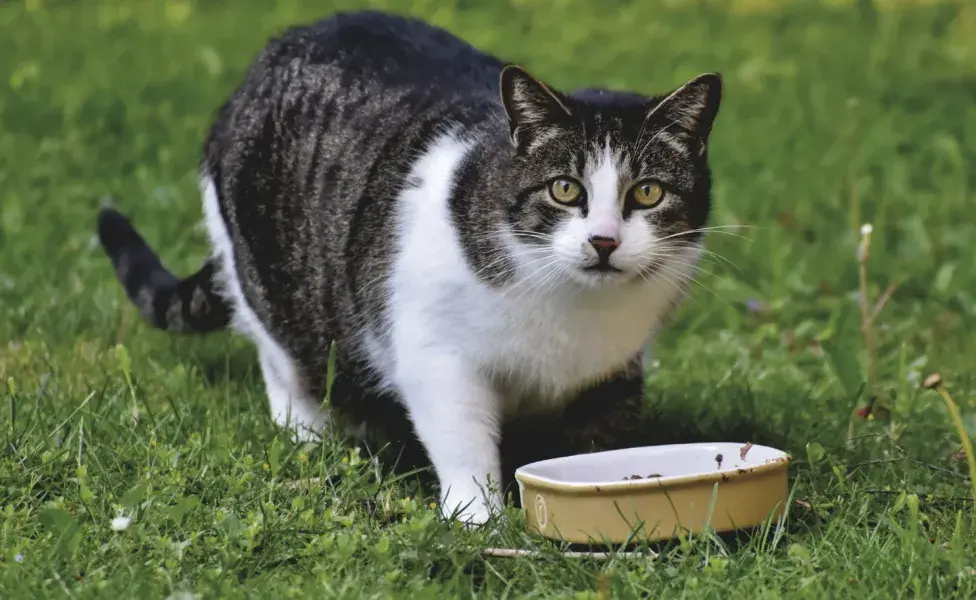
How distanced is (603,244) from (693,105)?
389mm

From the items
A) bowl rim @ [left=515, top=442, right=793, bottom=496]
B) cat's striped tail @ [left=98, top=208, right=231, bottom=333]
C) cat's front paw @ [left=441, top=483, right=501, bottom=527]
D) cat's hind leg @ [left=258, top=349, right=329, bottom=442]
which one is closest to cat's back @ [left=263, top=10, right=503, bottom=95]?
cat's striped tail @ [left=98, top=208, right=231, bottom=333]

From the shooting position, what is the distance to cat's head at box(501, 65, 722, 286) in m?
2.75

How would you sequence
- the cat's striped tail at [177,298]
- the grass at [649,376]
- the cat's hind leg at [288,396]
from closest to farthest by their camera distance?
the grass at [649,376]
the cat's hind leg at [288,396]
the cat's striped tail at [177,298]

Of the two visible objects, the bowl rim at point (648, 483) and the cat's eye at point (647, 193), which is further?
the cat's eye at point (647, 193)

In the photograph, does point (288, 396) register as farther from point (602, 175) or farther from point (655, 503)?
point (655, 503)

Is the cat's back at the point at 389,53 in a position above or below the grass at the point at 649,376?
above

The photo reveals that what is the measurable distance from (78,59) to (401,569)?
524 cm

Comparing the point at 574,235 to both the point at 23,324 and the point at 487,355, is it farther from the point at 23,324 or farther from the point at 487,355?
the point at 23,324

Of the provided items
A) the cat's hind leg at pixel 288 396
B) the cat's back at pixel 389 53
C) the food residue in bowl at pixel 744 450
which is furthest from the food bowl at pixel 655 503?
the cat's back at pixel 389 53

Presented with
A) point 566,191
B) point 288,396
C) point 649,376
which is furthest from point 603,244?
point 649,376

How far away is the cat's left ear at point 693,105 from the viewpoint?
2.81m

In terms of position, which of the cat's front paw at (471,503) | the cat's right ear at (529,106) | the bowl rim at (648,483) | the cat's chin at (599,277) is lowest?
the cat's front paw at (471,503)

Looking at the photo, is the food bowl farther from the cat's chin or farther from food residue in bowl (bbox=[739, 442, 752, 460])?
the cat's chin

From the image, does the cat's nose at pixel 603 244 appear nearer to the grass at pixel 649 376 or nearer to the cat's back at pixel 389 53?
the grass at pixel 649 376
